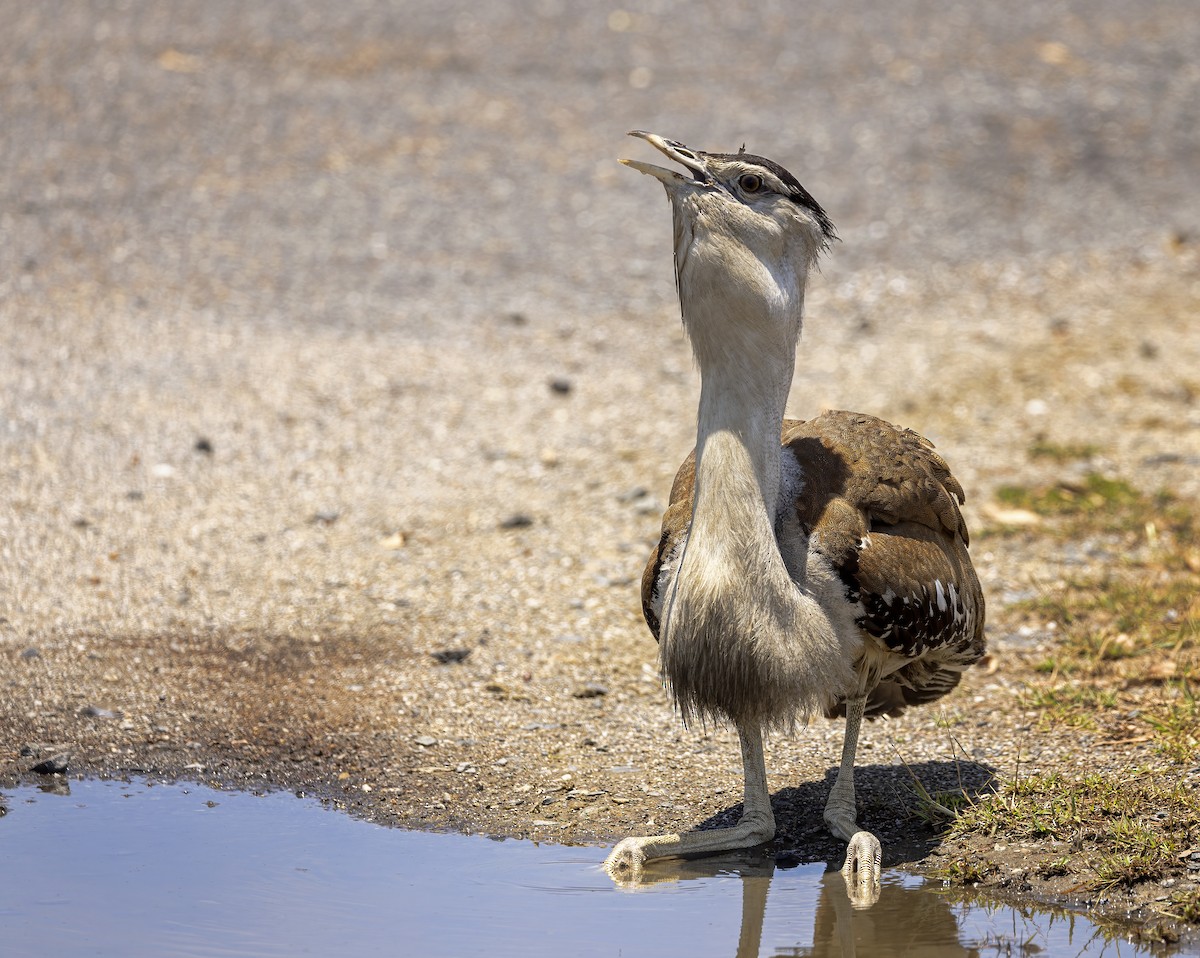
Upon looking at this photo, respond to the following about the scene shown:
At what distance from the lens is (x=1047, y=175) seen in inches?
531

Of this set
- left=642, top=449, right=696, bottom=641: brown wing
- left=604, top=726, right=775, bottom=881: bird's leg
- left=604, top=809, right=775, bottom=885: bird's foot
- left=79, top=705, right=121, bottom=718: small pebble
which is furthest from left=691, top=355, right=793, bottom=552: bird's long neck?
left=79, top=705, right=121, bottom=718: small pebble

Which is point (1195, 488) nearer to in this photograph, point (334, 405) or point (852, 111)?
point (334, 405)

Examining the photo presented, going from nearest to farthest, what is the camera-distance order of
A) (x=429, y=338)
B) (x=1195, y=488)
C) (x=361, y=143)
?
1. (x=1195, y=488)
2. (x=429, y=338)
3. (x=361, y=143)

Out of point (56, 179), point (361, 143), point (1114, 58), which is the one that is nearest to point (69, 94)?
point (56, 179)

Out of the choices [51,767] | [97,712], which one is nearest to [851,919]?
[51,767]

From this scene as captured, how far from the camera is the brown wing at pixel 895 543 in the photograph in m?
5.20

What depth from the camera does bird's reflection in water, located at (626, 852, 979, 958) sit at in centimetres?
479

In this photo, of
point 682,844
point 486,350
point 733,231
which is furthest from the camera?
point 486,350

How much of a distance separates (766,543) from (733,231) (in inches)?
39.9

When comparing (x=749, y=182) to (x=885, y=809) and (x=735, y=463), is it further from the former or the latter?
(x=885, y=809)

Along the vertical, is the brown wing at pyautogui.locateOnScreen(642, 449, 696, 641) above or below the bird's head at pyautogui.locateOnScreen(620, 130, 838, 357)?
below

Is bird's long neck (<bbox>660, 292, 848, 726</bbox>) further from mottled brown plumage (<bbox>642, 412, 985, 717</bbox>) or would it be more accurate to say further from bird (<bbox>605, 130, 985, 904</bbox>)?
mottled brown plumage (<bbox>642, 412, 985, 717</bbox>)

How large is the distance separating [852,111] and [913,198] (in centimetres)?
141

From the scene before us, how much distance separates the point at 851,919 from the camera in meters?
4.97
